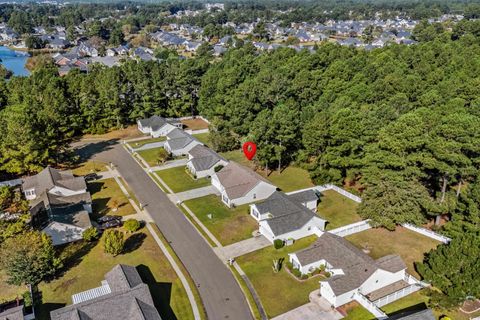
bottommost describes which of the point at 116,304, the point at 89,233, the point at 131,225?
the point at 131,225

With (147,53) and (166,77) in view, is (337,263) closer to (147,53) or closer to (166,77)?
(166,77)

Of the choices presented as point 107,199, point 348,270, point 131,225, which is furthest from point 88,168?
point 348,270

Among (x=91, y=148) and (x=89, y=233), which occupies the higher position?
(x=89, y=233)

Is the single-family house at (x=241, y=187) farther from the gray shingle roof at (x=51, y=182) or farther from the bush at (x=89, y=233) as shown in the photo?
the gray shingle roof at (x=51, y=182)

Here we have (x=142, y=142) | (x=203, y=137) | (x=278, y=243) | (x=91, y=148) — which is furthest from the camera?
(x=203, y=137)

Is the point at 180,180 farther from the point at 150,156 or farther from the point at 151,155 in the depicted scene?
the point at 151,155

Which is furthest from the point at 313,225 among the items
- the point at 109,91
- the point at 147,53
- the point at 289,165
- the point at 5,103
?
the point at 147,53

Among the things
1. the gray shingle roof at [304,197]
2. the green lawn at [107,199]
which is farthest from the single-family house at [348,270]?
the green lawn at [107,199]
